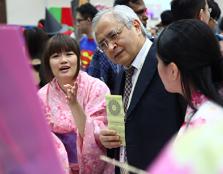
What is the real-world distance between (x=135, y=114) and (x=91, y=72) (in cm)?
102

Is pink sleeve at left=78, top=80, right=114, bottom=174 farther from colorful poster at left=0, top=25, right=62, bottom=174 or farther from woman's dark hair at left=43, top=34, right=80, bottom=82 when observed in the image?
colorful poster at left=0, top=25, right=62, bottom=174

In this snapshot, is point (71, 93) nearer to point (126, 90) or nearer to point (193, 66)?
point (126, 90)

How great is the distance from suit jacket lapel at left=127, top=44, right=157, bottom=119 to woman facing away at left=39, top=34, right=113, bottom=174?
292 mm

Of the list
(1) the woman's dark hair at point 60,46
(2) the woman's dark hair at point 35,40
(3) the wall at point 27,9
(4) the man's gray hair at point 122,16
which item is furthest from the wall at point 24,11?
(4) the man's gray hair at point 122,16

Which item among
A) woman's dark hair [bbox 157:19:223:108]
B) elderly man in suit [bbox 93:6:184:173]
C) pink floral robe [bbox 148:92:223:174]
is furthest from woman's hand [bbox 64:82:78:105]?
pink floral robe [bbox 148:92:223:174]

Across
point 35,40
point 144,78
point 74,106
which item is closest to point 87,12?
point 35,40

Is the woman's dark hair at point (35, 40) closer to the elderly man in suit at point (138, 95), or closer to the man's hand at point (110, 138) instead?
the elderly man in suit at point (138, 95)

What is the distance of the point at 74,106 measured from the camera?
5.61 ft

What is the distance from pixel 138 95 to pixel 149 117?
9 cm

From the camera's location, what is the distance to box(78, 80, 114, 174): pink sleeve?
5.62ft

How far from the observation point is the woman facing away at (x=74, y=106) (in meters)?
1.72

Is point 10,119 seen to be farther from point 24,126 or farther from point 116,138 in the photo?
point 116,138

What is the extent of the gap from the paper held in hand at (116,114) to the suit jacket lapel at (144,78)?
0.04 m

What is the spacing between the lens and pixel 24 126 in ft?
1.41
